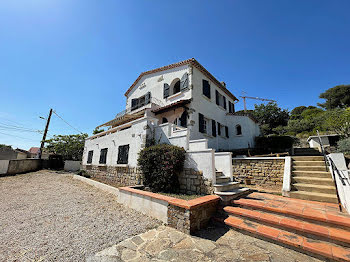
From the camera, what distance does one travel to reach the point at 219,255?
265cm

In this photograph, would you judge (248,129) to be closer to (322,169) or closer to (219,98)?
(219,98)

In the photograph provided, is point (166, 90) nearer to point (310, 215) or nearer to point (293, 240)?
point (310, 215)

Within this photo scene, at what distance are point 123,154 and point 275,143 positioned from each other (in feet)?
41.6

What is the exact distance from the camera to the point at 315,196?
4555 mm

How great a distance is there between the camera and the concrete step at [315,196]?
14.2ft

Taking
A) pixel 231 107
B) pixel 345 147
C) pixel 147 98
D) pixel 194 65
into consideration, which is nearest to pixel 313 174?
pixel 345 147

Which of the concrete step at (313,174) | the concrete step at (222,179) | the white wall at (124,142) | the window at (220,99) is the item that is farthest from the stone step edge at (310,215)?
the window at (220,99)

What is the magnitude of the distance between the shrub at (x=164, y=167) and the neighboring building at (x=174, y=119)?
97 centimetres

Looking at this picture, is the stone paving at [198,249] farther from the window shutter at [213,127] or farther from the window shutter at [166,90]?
the window shutter at [166,90]

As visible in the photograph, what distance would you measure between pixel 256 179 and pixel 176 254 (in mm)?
6025

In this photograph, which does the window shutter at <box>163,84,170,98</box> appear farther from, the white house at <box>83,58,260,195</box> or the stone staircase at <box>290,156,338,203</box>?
the stone staircase at <box>290,156,338,203</box>

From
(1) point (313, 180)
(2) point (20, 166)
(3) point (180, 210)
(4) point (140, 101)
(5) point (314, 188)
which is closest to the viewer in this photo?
(3) point (180, 210)

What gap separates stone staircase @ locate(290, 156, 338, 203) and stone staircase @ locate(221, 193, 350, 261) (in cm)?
69

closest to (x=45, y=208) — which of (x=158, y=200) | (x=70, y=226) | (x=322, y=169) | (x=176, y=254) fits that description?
(x=70, y=226)
